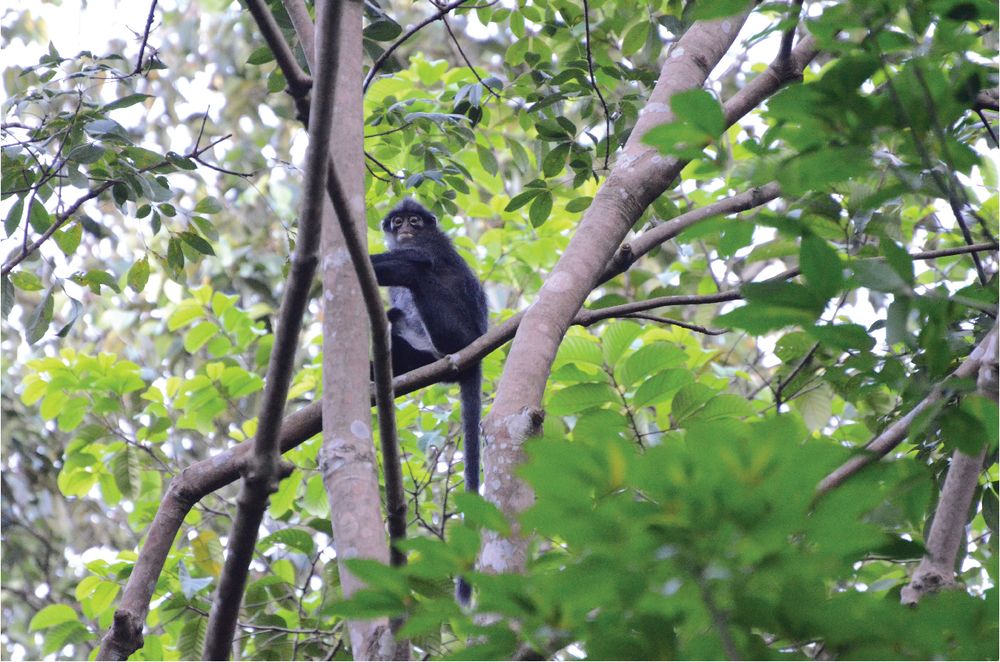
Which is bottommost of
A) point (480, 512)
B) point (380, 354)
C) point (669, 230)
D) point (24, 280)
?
point (480, 512)

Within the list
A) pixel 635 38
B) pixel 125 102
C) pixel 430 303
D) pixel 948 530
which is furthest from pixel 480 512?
pixel 430 303

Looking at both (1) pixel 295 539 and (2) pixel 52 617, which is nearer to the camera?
(2) pixel 52 617

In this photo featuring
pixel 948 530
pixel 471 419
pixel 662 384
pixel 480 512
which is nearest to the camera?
pixel 480 512

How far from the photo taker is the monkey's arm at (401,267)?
4953mm

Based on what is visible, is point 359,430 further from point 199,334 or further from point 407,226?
point 407,226

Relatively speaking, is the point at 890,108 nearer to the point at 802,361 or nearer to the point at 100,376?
the point at 802,361

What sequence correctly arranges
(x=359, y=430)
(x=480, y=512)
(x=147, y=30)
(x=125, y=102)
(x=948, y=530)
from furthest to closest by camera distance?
(x=125, y=102), (x=147, y=30), (x=359, y=430), (x=948, y=530), (x=480, y=512)

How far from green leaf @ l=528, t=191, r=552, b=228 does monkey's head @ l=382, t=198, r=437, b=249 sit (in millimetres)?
2185

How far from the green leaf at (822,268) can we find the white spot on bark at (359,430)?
922mm

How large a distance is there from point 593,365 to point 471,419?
3.79ft

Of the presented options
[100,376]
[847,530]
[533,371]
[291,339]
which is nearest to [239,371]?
[100,376]

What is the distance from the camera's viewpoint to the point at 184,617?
3.75 meters

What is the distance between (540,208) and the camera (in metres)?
3.34

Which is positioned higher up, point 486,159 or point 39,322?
point 486,159
